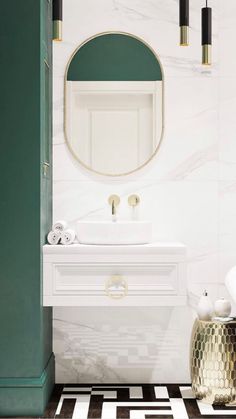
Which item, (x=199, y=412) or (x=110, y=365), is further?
(x=110, y=365)

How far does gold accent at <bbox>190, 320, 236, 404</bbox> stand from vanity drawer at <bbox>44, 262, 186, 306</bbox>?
23 cm

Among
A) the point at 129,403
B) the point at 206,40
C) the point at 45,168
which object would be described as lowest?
the point at 129,403

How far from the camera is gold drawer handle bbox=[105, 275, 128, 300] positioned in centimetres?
286

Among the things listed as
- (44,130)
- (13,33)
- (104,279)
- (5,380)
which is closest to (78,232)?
(104,279)

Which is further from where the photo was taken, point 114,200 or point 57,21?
point 114,200

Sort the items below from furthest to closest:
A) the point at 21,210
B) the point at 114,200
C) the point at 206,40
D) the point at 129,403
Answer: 1. the point at 114,200
2. the point at 129,403
3. the point at 21,210
4. the point at 206,40

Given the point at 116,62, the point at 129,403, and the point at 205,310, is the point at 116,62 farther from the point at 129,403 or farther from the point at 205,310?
the point at 129,403

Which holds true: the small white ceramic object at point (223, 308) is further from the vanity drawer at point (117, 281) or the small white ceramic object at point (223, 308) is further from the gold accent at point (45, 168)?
the gold accent at point (45, 168)

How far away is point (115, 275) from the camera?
287 cm

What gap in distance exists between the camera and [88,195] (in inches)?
128

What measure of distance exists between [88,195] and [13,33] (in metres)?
1.01

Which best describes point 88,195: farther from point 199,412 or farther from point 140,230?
point 199,412

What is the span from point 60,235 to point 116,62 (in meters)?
1.10

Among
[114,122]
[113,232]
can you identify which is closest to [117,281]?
[113,232]
